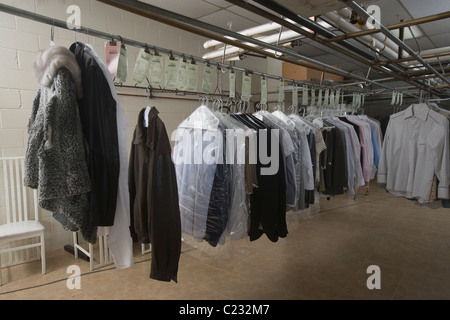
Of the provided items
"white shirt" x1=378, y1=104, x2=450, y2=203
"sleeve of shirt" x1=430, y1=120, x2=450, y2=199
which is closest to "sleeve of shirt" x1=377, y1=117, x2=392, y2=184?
"white shirt" x1=378, y1=104, x2=450, y2=203

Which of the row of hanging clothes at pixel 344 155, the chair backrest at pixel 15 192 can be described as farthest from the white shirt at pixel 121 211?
the chair backrest at pixel 15 192

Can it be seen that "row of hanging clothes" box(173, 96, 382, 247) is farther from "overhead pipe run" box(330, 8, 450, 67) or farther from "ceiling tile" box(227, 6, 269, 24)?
"ceiling tile" box(227, 6, 269, 24)

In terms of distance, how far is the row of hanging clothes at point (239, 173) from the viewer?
1685 millimetres

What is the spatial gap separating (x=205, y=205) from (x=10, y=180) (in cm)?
229

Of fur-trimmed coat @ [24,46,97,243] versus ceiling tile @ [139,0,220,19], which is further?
ceiling tile @ [139,0,220,19]

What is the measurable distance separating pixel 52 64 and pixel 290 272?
2.55m

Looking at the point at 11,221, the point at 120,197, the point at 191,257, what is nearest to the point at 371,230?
the point at 191,257

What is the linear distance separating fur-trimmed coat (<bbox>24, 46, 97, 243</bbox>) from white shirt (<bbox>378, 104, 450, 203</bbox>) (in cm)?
244

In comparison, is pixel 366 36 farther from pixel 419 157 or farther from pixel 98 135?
pixel 98 135

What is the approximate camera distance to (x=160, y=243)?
1.40 m

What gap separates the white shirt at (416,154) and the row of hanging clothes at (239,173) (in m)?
0.89

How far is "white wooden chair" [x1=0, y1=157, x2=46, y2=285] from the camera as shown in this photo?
271 cm

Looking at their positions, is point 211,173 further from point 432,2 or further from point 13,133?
point 432,2

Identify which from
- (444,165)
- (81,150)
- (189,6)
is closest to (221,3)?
(189,6)
